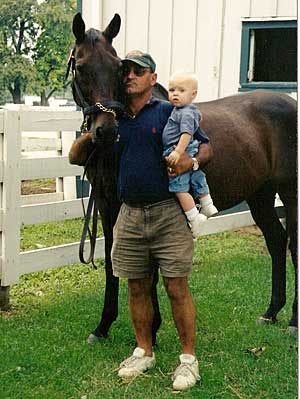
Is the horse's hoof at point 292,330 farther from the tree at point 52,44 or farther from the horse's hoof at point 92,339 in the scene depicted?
the tree at point 52,44

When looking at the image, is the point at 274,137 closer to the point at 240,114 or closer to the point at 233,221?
the point at 240,114

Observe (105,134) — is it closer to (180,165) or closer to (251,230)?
(180,165)

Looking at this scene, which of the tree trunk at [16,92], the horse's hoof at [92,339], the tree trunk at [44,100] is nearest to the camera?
the horse's hoof at [92,339]

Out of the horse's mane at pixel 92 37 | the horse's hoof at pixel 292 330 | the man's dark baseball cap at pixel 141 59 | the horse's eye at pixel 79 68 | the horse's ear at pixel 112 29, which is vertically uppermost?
the horse's ear at pixel 112 29

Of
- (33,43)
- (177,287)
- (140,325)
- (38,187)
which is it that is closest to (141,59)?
(177,287)

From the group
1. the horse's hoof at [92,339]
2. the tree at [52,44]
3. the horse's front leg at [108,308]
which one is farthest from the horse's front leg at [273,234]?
the tree at [52,44]

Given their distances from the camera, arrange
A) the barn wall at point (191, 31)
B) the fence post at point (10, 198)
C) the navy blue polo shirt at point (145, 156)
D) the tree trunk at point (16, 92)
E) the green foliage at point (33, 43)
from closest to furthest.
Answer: the navy blue polo shirt at point (145, 156) < the fence post at point (10, 198) < the barn wall at point (191, 31) < the green foliage at point (33, 43) < the tree trunk at point (16, 92)

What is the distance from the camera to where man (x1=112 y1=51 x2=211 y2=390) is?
3.38m

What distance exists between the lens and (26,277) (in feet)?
19.5

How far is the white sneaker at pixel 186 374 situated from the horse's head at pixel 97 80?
3.96 feet

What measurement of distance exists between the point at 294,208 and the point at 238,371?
140cm

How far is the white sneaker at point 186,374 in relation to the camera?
11.5 feet

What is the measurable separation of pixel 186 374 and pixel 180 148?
118 cm

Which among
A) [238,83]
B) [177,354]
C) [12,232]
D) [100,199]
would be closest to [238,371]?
[177,354]
